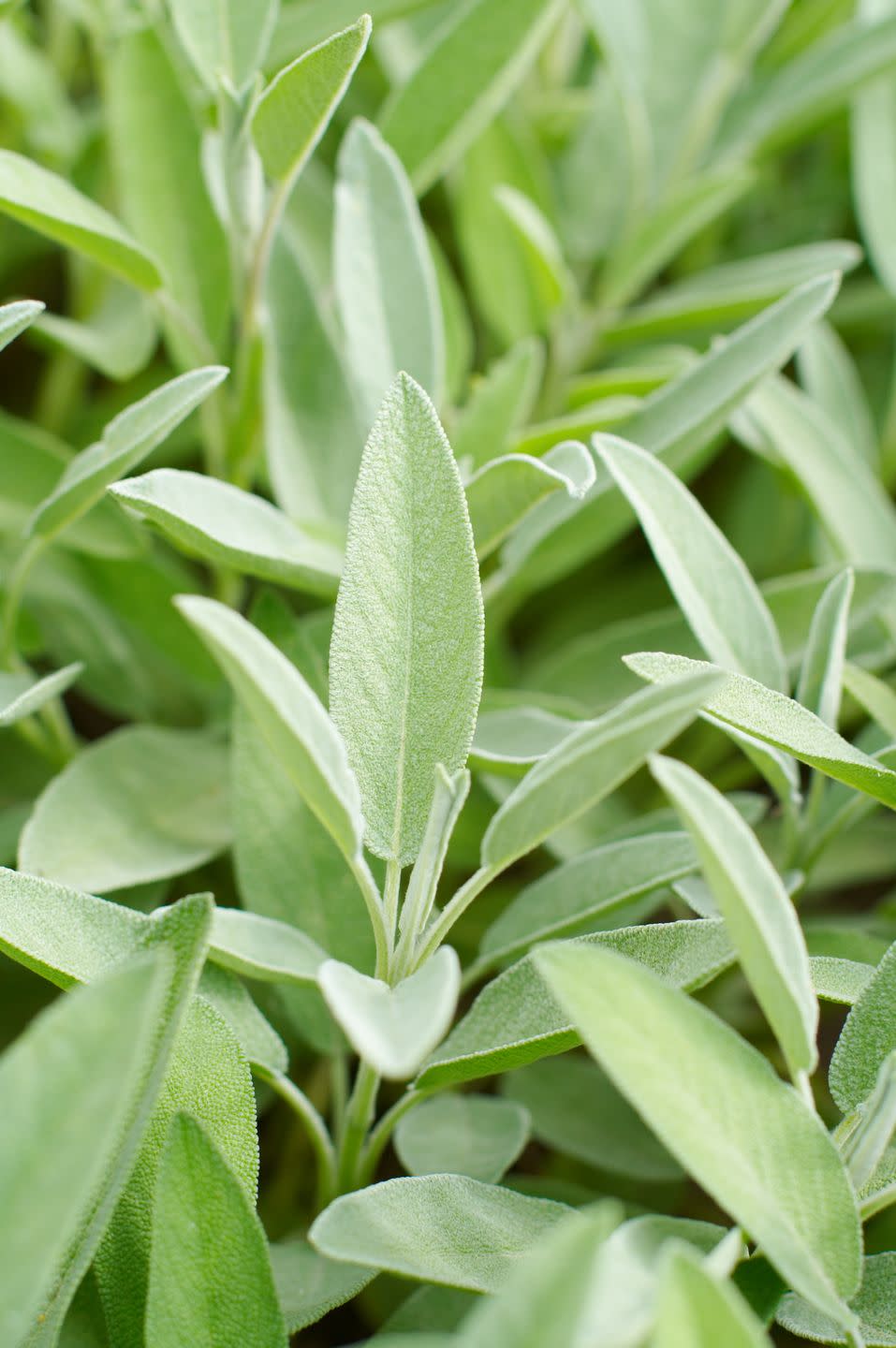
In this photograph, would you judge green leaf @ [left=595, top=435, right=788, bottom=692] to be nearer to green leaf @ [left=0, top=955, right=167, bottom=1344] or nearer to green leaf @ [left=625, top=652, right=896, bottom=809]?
green leaf @ [left=625, top=652, right=896, bottom=809]

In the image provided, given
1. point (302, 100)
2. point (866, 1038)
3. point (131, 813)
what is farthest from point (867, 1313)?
point (302, 100)

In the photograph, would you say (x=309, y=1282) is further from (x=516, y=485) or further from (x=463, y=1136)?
(x=516, y=485)

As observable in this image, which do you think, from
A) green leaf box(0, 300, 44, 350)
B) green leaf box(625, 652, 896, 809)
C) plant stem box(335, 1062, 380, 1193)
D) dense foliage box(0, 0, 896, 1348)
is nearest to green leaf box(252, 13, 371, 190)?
dense foliage box(0, 0, 896, 1348)

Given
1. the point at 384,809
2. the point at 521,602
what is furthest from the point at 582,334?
the point at 384,809

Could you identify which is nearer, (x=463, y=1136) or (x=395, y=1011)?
(x=395, y=1011)

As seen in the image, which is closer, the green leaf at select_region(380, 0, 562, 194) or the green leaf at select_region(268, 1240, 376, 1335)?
the green leaf at select_region(268, 1240, 376, 1335)

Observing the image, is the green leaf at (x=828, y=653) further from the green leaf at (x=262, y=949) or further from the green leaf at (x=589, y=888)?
the green leaf at (x=262, y=949)
